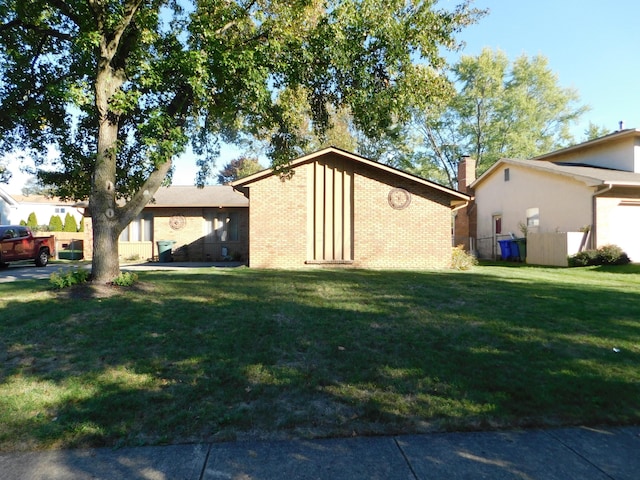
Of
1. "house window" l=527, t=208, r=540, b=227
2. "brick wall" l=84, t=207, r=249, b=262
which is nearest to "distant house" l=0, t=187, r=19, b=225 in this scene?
"brick wall" l=84, t=207, r=249, b=262

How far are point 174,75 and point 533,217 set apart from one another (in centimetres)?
1789

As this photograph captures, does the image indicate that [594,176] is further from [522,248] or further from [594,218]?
[522,248]

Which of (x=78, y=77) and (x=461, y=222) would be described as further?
(x=461, y=222)

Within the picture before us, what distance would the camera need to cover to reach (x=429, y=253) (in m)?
14.9

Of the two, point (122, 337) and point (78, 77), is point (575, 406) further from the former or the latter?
point (78, 77)

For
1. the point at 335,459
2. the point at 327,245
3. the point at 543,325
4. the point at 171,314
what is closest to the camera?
the point at 335,459

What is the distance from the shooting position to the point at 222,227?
21031 millimetres

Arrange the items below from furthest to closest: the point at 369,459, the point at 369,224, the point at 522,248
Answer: the point at 522,248
the point at 369,224
the point at 369,459

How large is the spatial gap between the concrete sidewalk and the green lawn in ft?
0.62

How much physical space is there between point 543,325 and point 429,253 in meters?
8.87

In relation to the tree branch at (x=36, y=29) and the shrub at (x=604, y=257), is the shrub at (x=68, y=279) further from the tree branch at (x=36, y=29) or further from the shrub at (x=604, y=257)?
the shrub at (x=604, y=257)

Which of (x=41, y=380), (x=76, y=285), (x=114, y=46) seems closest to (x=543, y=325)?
(x=41, y=380)

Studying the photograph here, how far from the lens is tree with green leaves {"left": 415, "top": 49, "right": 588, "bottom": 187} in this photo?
34.2m

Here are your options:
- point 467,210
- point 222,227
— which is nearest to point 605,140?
point 467,210
